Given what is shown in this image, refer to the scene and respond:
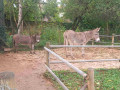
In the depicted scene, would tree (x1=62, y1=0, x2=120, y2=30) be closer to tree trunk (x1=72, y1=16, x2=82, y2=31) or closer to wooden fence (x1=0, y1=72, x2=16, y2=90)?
tree trunk (x1=72, y1=16, x2=82, y2=31)

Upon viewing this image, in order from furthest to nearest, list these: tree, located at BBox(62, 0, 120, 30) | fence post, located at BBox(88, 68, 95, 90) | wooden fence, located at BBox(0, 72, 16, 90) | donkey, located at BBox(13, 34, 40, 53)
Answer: tree, located at BBox(62, 0, 120, 30) → donkey, located at BBox(13, 34, 40, 53) → wooden fence, located at BBox(0, 72, 16, 90) → fence post, located at BBox(88, 68, 95, 90)

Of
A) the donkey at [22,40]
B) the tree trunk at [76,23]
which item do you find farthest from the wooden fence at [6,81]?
the tree trunk at [76,23]

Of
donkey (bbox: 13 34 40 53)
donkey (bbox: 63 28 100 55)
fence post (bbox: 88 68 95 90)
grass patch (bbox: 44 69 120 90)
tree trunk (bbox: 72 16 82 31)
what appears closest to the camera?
fence post (bbox: 88 68 95 90)

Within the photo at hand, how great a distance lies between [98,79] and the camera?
4414 mm

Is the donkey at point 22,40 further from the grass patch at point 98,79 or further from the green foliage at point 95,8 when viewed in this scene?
the green foliage at point 95,8

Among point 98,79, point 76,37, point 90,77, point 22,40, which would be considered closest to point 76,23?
point 76,37

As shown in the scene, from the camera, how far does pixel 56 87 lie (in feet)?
12.7

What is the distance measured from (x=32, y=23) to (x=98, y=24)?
24.5ft

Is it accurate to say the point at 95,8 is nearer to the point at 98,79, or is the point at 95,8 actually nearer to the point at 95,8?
the point at 95,8

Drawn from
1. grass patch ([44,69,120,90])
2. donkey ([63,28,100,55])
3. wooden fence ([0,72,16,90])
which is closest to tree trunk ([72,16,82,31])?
donkey ([63,28,100,55])

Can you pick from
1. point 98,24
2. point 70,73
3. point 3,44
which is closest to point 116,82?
point 70,73

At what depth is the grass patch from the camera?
12.8 ft

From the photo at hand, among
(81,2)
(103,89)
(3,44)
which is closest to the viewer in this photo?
(103,89)

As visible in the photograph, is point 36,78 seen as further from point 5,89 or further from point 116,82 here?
point 116,82
